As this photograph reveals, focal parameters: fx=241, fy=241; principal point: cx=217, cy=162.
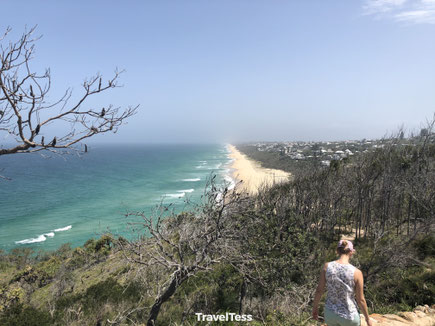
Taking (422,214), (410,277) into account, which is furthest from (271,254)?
(422,214)

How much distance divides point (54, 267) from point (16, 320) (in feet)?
55.8

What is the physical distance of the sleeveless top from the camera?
3598 millimetres

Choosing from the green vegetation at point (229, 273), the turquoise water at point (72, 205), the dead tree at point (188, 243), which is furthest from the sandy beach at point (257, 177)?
the dead tree at point (188, 243)

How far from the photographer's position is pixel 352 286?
11.8 feet

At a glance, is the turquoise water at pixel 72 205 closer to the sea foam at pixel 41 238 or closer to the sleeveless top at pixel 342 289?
the sea foam at pixel 41 238

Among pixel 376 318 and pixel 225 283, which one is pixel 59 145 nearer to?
pixel 376 318

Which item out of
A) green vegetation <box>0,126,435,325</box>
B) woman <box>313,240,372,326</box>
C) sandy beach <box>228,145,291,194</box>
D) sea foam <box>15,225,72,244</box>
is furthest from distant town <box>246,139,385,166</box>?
sea foam <box>15,225,72,244</box>

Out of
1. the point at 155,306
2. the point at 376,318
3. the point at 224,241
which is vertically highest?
the point at 224,241

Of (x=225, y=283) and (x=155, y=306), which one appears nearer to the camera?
(x=155, y=306)

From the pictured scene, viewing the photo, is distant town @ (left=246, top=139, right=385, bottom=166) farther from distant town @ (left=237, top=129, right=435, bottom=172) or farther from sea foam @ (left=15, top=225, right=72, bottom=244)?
sea foam @ (left=15, top=225, right=72, bottom=244)

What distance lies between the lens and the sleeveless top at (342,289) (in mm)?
3598

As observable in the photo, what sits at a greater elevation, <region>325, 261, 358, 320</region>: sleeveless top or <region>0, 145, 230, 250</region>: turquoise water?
<region>325, 261, 358, 320</region>: sleeveless top

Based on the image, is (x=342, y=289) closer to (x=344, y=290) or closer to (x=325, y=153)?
(x=344, y=290)

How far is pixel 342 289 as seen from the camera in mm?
3609
